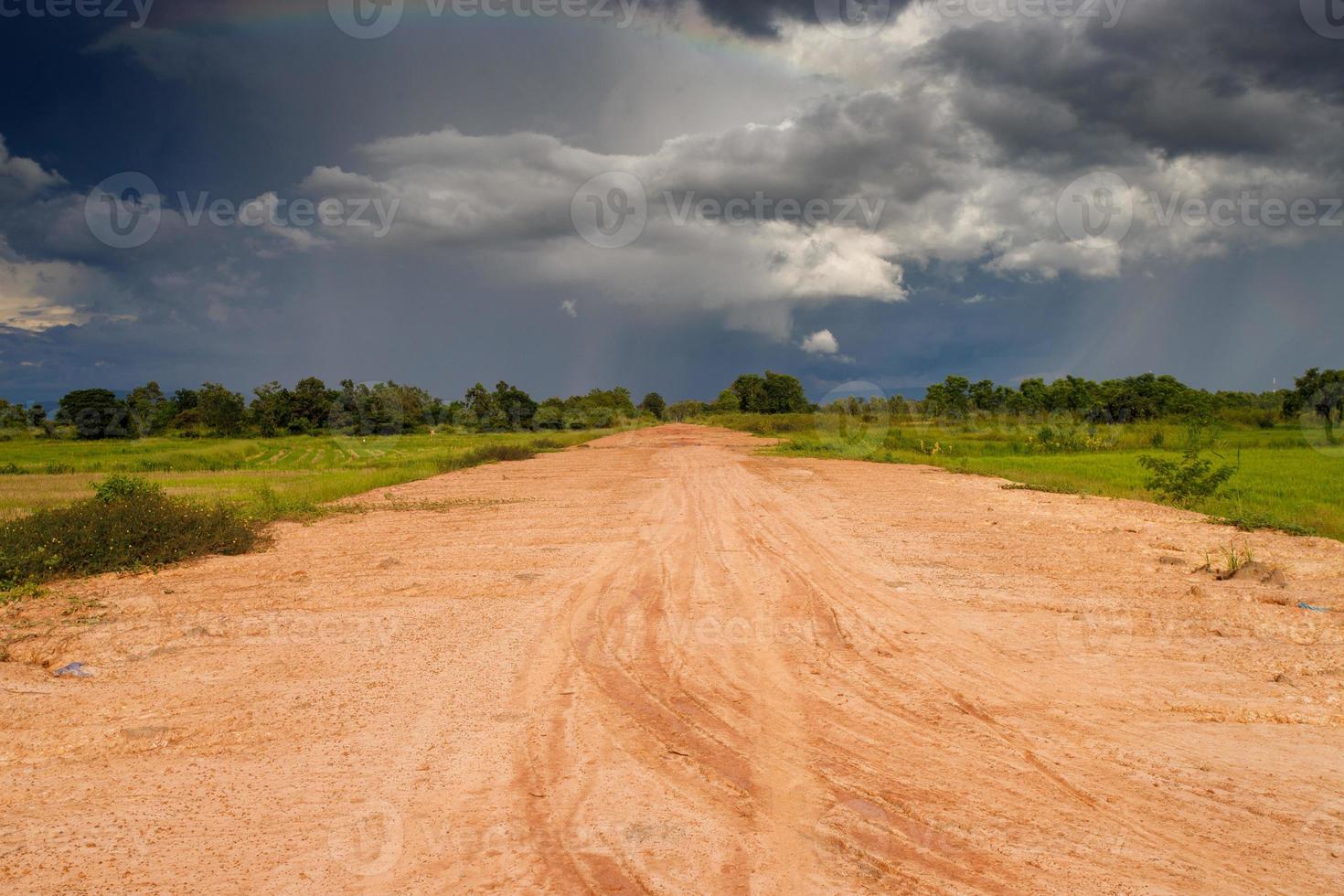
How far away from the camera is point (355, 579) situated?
30.3 ft

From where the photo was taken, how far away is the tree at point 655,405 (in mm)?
138188

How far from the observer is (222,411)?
58.1 m

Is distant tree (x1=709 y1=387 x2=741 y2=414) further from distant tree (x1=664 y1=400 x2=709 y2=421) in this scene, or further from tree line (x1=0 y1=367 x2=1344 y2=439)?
tree line (x1=0 y1=367 x2=1344 y2=439)

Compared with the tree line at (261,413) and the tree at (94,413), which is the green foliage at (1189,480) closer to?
the tree line at (261,413)

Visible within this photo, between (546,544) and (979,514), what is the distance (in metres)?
8.22

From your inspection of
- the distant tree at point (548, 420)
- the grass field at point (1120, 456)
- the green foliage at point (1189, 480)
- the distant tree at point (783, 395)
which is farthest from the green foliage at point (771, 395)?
the green foliage at point (1189, 480)

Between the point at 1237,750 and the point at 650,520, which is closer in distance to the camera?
the point at 1237,750

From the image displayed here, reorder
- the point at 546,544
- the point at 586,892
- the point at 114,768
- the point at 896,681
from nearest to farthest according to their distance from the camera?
the point at 586,892 → the point at 114,768 → the point at 896,681 → the point at 546,544

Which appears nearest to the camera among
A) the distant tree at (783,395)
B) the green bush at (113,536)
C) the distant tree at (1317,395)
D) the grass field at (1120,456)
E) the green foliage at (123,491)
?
the green bush at (113,536)

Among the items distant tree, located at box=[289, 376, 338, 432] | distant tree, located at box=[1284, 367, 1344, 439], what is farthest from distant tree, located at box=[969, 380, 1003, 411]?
distant tree, located at box=[289, 376, 338, 432]

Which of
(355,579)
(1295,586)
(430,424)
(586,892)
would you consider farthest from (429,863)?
(430,424)

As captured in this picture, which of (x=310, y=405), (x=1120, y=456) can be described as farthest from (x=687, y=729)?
(x=310, y=405)

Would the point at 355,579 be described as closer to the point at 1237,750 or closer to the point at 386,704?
the point at 386,704

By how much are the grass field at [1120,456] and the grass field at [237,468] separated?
17077 millimetres
